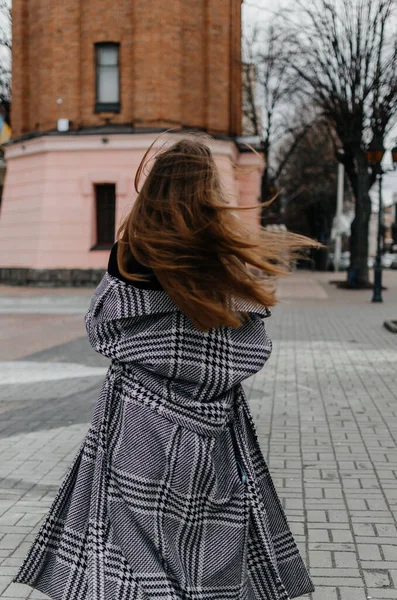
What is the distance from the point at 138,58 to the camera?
1038 inches

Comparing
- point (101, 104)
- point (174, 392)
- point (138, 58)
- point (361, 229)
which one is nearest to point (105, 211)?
point (101, 104)

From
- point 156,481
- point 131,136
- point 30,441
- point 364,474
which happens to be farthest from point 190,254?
point 131,136

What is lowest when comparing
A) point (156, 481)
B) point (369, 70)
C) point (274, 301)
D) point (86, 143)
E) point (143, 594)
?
point (143, 594)

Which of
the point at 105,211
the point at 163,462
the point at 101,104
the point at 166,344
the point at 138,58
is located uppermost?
the point at 138,58

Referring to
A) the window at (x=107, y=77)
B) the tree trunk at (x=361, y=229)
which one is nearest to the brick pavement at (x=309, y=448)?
the window at (x=107, y=77)

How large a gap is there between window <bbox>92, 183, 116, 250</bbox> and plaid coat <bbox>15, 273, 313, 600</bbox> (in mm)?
24994

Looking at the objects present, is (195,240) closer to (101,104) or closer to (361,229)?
(101,104)

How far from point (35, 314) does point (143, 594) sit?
17355 millimetres

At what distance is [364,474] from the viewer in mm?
5746

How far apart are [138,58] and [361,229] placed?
1095cm

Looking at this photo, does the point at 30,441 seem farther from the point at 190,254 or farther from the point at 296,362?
the point at 296,362

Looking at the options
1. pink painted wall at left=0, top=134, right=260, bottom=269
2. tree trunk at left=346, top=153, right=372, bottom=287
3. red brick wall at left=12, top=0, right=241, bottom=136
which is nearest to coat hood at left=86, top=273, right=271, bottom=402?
pink painted wall at left=0, top=134, right=260, bottom=269

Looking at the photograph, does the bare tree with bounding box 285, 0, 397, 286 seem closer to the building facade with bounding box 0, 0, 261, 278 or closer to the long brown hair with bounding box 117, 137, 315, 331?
the building facade with bounding box 0, 0, 261, 278

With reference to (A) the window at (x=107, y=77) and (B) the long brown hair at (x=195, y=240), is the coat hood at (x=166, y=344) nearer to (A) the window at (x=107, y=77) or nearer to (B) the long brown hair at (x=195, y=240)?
(B) the long brown hair at (x=195, y=240)
